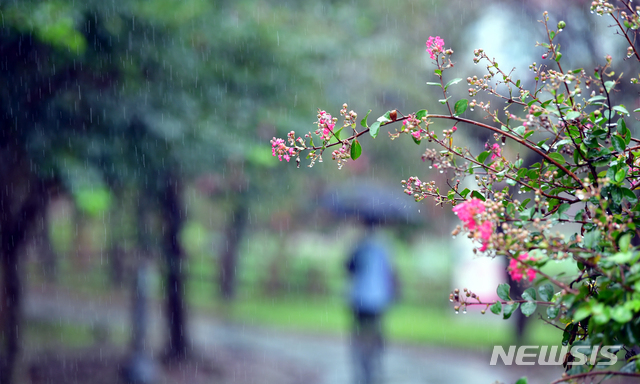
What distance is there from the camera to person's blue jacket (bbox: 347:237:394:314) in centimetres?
638

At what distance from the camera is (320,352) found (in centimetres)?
877

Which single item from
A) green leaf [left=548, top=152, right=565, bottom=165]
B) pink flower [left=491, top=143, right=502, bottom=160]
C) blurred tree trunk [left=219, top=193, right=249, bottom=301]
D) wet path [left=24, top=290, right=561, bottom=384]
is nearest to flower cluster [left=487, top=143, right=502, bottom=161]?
pink flower [left=491, top=143, right=502, bottom=160]

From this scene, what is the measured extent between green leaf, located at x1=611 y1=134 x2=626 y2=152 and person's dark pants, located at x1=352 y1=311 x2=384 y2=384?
5.23 meters

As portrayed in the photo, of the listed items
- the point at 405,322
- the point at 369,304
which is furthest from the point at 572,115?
the point at 405,322

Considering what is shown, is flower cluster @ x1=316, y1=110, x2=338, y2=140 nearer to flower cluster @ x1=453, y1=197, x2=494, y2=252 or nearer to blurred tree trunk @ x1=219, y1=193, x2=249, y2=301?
flower cluster @ x1=453, y1=197, x2=494, y2=252

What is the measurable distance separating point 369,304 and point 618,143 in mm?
5179

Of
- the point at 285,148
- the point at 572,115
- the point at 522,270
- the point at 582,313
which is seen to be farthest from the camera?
the point at 285,148

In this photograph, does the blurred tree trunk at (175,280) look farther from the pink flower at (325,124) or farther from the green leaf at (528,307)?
the green leaf at (528,307)

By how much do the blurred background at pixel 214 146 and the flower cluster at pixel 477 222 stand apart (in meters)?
3.01

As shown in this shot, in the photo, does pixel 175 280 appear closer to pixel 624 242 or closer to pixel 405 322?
pixel 405 322

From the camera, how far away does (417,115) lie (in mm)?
1550

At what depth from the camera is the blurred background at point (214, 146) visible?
426 cm


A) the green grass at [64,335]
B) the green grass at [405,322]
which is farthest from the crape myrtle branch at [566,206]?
the green grass at [64,335]

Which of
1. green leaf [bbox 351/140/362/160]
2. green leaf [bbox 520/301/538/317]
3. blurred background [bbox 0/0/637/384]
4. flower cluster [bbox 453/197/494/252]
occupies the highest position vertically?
blurred background [bbox 0/0/637/384]
